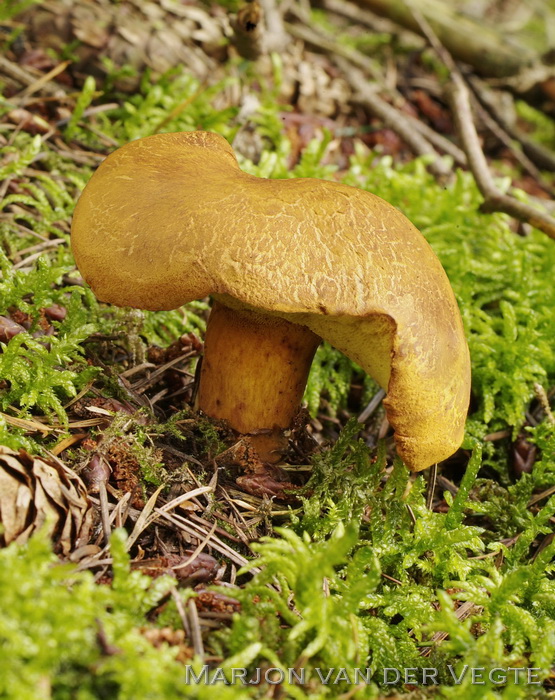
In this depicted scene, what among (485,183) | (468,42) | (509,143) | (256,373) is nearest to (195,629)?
(256,373)

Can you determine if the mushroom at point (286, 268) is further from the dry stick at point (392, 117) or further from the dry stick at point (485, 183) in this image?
the dry stick at point (392, 117)

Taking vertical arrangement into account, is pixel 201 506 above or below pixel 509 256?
below

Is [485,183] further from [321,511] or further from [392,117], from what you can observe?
[321,511]

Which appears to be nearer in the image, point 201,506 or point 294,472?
point 201,506

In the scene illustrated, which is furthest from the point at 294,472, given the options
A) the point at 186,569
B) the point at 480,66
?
the point at 480,66

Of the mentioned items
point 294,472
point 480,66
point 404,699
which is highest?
point 480,66

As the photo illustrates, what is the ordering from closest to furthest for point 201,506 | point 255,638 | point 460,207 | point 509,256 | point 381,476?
1. point 255,638
2. point 201,506
3. point 381,476
4. point 509,256
5. point 460,207

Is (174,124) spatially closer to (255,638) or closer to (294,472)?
(294,472)
